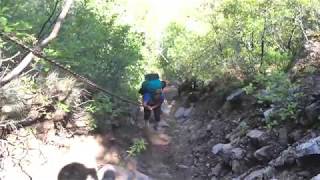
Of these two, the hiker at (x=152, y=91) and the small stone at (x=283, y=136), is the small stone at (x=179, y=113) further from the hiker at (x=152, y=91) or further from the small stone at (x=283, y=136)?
the small stone at (x=283, y=136)

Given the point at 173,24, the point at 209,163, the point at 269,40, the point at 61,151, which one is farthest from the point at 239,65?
the point at 173,24

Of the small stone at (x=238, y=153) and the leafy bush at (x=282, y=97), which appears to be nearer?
the leafy bush at (x=282, y=97)

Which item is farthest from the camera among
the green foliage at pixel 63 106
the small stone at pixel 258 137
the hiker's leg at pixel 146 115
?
the hiker's leg at pixel 146 115

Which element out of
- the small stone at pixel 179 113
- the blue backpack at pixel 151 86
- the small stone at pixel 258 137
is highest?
the blue backpack at pixel 151 86

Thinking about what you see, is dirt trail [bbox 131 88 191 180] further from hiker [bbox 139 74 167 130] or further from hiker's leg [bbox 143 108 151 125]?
hiker [bbox 139 74 167 130]

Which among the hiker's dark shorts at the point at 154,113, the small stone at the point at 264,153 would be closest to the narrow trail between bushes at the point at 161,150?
the hiker's dark shorts at the point at 154,113

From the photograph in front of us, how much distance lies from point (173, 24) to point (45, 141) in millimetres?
11826

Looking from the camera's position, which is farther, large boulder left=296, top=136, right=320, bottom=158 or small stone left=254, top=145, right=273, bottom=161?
small stone left=254, top=145, right=273, bottom=161

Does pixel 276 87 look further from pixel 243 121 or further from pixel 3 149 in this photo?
pixel 3 149

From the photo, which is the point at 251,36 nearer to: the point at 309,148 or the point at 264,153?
the point at 264,153

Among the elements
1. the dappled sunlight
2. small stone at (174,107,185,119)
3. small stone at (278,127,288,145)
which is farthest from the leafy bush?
small stone at (174,107,185,119)

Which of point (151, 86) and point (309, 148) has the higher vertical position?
point (151, 86)

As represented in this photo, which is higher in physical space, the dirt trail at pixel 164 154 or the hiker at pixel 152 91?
the hiker at pixel 152 91

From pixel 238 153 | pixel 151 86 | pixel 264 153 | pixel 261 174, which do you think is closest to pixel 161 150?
pixel 151 86
